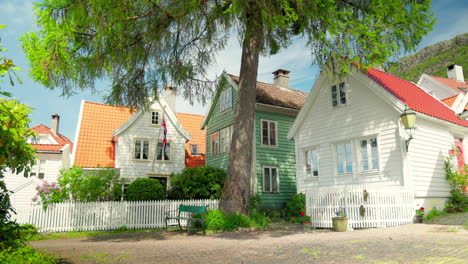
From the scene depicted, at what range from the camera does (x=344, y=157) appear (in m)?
16.3

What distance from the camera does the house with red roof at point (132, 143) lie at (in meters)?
24.5

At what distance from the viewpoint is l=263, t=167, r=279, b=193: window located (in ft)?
69.5

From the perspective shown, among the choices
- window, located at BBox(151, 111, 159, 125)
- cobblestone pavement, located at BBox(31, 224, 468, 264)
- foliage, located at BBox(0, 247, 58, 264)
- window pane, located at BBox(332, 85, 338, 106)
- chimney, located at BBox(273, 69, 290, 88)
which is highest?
chimney, located at BBox(273, 69, 290, 88)

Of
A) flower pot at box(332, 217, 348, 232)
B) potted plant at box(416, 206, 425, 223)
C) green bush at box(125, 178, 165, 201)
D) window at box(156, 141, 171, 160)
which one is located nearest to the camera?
flower pot at box(332, 217, 348, 232)

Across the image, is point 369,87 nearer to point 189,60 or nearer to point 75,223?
point 189,60

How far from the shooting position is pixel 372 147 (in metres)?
15.2

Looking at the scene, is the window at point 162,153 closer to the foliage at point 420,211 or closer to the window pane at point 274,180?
Answer: the window pane at point 274,180

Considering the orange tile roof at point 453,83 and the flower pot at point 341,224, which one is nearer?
the flower pot at point 341,224

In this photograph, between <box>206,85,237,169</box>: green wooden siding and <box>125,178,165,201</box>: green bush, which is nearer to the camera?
<box>125,178,165,201</box>: green bush

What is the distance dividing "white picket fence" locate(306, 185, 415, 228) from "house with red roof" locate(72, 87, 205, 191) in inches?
537

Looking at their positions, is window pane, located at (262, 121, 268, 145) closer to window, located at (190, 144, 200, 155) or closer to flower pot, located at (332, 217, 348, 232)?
window, located at (190, 144, 200, 155)

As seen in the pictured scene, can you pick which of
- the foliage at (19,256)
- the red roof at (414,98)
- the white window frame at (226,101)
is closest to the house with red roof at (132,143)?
the white window frame at (226,101)

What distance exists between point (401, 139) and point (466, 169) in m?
3.93

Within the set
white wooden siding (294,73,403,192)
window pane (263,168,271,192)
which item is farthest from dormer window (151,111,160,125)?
white wooden siding (294,73,403,192)
